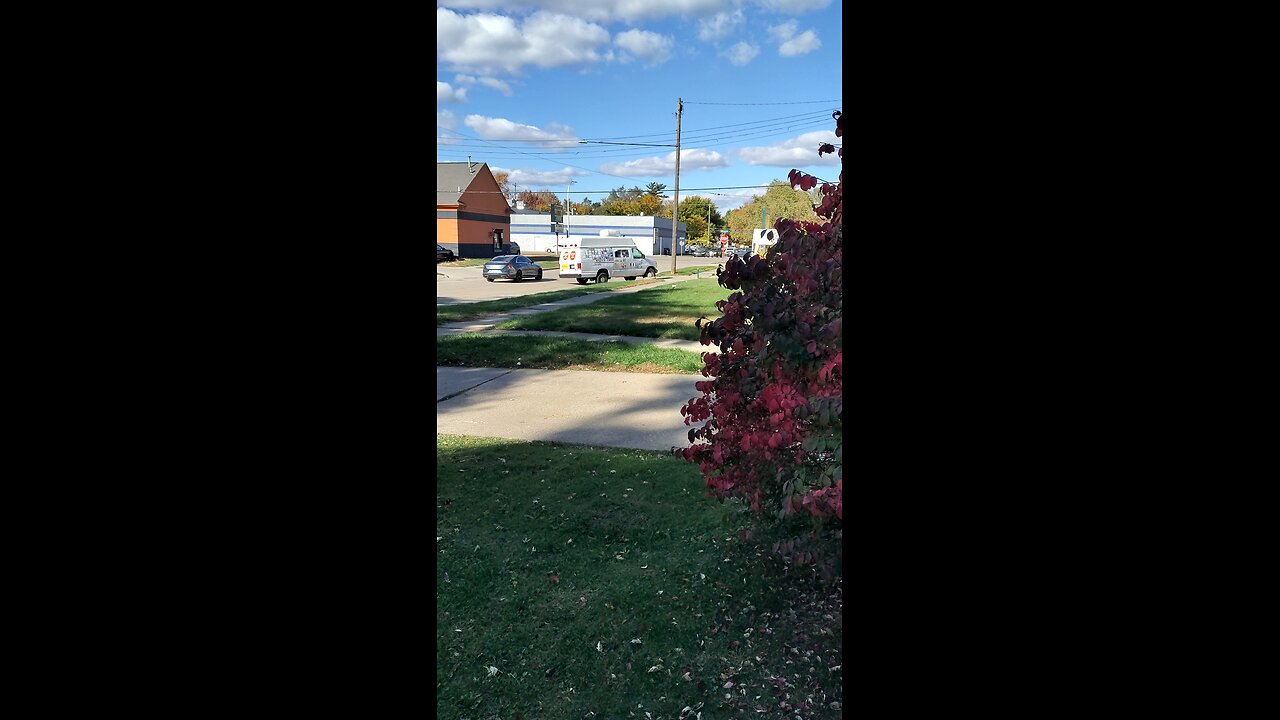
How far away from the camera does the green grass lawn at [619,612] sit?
3.00 metres

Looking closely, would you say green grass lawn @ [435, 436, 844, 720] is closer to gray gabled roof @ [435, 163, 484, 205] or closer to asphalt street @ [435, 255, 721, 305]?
asphalt street @ [435, 255, 721, 305]

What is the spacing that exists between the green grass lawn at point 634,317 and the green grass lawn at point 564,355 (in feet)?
3.72

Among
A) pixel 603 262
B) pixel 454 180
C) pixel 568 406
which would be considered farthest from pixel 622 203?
pixel 568 406

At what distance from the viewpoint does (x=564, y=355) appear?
11109 millimetres

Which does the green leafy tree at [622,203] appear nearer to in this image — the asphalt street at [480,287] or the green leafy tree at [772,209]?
the green leafy tree at [772,209]

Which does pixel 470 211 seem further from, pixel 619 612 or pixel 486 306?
pixel 619 612

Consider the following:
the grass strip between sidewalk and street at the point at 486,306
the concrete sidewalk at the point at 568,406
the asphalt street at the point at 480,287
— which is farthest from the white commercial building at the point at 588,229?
the concrete sidewalk at the point at 568,406

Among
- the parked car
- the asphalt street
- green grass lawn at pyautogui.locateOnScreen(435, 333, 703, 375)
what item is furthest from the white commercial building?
green grass lawn at pyautogui.locateOnScreen(435, 333, 703, 375)

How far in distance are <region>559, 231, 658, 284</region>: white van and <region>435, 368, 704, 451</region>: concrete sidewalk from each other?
2125 centimetres

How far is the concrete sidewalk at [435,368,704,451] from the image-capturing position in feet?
22.7
